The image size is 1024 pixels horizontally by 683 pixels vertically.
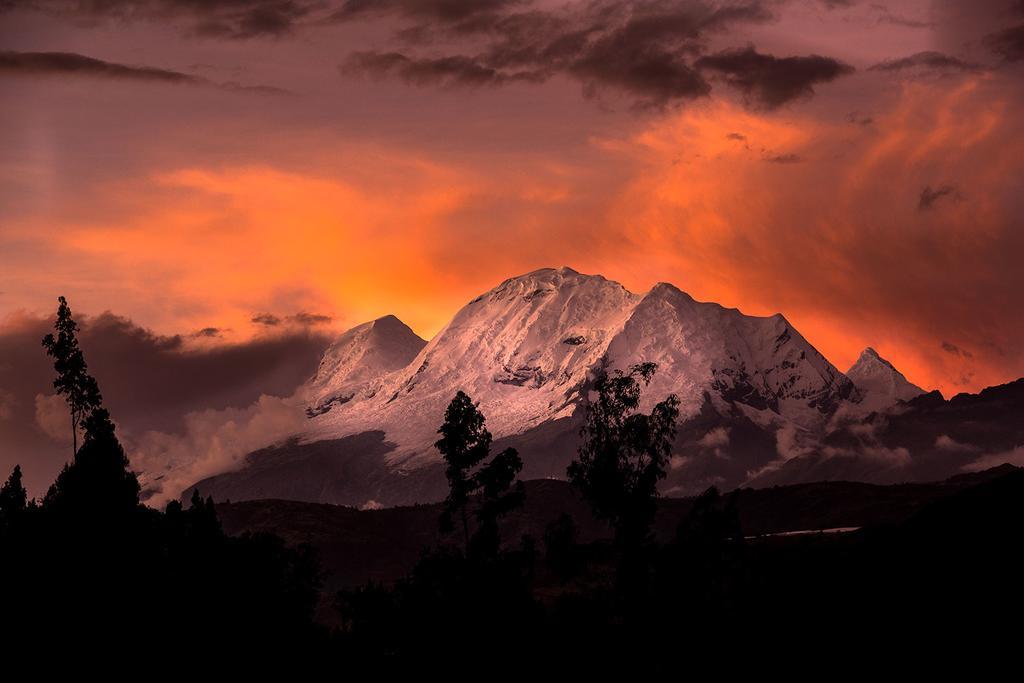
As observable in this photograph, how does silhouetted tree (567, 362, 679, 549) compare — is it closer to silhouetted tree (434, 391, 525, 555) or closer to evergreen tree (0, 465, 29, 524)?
silhouetted tree (434, 391, 525, 555)

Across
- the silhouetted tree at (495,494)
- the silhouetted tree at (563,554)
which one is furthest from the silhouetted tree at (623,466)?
the silhouetted tree at (563,554)

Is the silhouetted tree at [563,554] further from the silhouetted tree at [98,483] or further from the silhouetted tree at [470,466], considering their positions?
the silhouetted tree at [98,483]

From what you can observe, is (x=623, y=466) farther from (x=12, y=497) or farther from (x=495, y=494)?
(x=12, y=497)

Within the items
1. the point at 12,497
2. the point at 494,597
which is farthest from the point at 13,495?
the point at 494,597

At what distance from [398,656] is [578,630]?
13047mm

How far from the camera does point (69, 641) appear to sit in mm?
87312

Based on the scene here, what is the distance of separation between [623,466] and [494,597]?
39.7 metres

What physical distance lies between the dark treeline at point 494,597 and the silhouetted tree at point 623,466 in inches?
366

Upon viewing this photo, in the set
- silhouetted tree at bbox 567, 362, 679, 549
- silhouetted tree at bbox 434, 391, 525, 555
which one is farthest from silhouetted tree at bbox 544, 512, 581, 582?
silhouetted tree at bbox 567, 362, 679, 549

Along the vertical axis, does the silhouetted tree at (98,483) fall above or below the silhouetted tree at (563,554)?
above

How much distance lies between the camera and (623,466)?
445ft

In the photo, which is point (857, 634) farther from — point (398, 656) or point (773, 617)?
point (398, 656)

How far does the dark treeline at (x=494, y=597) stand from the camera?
6506 centimetres

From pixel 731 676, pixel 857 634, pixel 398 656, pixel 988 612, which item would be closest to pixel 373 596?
pixel 398 656
